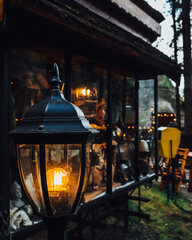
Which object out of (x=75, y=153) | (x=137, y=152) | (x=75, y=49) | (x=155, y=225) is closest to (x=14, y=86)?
(x=75, y=49)

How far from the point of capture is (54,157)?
163cm

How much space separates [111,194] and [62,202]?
9.25 feet

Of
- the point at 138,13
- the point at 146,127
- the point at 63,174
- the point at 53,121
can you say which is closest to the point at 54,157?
the point at 63,174

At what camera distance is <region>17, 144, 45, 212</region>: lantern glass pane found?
1594mm

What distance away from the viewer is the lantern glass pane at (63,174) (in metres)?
1.60

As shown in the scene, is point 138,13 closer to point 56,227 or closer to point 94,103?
point 94,103

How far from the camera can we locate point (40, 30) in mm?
3051

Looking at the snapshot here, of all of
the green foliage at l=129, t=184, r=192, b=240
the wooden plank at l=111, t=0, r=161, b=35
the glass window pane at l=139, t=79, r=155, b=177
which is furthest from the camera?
the green foliage at l=129, t=184, r=192, b=240

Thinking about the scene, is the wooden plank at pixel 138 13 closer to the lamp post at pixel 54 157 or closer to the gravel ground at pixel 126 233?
the lamp post at pixel 54 157

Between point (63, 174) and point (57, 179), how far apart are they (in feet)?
0.18

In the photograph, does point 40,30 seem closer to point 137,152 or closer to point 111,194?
point 111,194

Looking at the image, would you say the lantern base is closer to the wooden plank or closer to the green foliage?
the green foliage

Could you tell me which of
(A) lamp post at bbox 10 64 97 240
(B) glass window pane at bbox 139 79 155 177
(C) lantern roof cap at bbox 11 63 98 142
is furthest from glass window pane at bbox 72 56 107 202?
(C) lantern roof cap at bbox 11 63 98 142

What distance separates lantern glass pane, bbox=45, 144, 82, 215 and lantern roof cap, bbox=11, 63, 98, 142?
148 millimetres
